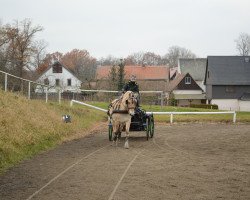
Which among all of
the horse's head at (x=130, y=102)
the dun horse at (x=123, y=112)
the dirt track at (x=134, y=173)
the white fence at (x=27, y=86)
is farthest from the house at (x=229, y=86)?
the horse's head at (x=130, y=102)

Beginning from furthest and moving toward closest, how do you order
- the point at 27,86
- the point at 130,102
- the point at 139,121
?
the point at 27,86, the point at 139,121, the point at 130,102

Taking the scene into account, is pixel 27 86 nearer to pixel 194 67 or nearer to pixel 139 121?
pixel 139 121

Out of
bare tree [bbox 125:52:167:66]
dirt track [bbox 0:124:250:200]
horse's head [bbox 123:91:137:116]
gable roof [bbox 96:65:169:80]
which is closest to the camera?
dirt track [bbox 0:124:250:200]

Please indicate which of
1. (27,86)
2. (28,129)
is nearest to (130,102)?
(28,129)

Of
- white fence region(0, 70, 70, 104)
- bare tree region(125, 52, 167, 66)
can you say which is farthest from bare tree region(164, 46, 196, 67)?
white fence region(0, 70, 70, 104)

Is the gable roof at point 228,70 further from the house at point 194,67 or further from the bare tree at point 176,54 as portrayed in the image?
the bare tree at point 176,54

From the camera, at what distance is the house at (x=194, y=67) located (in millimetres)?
94625

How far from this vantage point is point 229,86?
72562 millimetres

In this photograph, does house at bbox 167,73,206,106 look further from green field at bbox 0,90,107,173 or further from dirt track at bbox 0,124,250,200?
dirt track at bbox 0,124,250,200

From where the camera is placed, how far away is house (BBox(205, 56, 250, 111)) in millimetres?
71812

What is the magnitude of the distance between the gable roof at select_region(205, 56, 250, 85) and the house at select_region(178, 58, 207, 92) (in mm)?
18396

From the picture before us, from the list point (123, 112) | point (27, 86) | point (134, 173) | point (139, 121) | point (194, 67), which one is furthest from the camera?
point (194, 67)

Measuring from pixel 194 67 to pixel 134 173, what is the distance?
87.3m

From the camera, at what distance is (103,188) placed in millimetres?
9133
